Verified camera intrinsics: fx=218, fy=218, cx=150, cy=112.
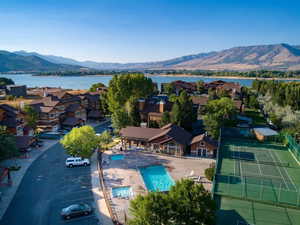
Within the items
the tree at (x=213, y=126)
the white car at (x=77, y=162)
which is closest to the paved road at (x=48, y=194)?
the white car at (x=77, y=162)

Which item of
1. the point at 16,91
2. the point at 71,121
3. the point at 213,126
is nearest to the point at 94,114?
the point at 71,121

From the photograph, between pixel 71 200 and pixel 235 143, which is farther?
pixel 235 143

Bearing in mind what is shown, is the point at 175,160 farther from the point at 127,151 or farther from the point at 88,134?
the point at 88,134

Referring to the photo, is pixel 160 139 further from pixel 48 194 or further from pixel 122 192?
pixel 48 194

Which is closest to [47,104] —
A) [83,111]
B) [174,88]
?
[83,111]

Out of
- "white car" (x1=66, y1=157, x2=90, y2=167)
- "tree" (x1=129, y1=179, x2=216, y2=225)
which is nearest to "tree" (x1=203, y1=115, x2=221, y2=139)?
"white car" (x1=66, y1=157, x2=90, y2=167)

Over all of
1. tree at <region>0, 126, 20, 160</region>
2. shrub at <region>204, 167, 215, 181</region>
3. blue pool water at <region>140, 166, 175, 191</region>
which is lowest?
blue pool water at <region>140, 166, 175, 191</region>

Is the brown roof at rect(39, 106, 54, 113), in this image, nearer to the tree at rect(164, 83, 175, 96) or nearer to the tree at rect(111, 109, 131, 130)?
the tree at rect(111, 109, 131, 130)
